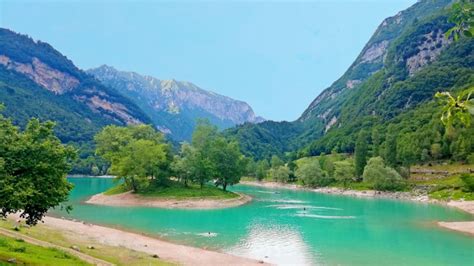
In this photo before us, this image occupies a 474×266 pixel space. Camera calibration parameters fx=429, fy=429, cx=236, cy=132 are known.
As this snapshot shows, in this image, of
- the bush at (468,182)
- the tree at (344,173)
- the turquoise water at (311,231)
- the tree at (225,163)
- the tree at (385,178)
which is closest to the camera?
the turquoise water at (311,231)

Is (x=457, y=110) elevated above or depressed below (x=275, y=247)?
above

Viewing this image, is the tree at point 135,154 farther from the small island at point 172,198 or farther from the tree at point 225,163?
the tree at point 225,163

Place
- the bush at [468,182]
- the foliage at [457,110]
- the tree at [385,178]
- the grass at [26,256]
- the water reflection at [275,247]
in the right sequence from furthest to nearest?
the tree at [385,178], the bush at [468,182], the water reflection at [275,247], the grass at [26,256], the foliage at [457,110]

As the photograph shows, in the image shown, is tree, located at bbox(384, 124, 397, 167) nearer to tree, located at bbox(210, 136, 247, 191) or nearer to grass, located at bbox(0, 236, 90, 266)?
tree, located at bbox(210, 136, 247, 191)

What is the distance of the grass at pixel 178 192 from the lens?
3967 inches

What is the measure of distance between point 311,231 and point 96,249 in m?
34.2

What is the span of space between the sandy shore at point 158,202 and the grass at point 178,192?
6.79 ft

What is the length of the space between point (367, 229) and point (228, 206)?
3773cm

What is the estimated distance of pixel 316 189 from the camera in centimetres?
16925

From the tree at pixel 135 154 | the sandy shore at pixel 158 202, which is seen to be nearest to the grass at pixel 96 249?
the sandy shore at pixel 158 202

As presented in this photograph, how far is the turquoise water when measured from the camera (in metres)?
48.7

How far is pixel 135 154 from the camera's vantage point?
100938 mm

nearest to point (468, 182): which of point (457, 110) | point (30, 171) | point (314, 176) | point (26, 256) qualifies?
point (314, 176)

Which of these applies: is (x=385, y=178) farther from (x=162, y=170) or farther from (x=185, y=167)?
(x=162, y=170)
